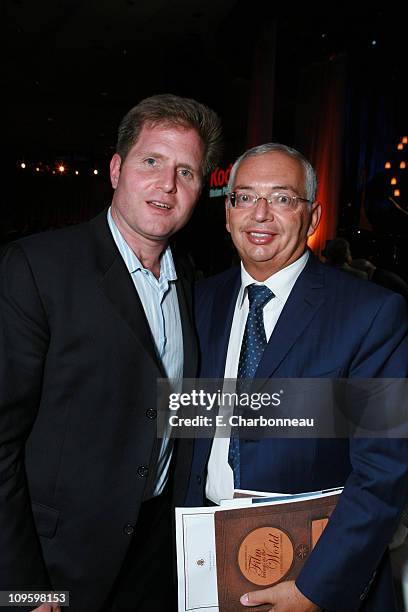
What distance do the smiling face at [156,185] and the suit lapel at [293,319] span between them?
1.44 ft

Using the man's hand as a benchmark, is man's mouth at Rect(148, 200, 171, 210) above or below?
above

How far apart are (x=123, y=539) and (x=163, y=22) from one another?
7.35m

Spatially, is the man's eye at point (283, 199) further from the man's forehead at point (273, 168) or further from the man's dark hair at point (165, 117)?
the man's dark hair at point (165, 117)

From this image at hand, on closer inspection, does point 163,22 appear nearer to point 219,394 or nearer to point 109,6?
point 109,6

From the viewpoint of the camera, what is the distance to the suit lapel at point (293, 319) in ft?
4.74

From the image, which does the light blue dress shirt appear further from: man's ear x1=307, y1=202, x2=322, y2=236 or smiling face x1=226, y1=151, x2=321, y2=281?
man's ear x1=307, y1=202, x2=322, y2=236

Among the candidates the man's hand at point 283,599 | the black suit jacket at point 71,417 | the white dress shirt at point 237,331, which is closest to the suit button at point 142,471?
the black suit jacket at point 71,417

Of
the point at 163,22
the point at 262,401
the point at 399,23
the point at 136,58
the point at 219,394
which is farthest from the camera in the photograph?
the point at 136,58

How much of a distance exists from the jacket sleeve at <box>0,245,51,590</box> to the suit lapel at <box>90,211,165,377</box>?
20cm

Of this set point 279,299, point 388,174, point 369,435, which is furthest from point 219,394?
point 388,174

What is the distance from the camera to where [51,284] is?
1340 mm

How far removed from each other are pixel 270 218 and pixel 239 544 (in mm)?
920

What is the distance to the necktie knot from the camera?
5.23ft

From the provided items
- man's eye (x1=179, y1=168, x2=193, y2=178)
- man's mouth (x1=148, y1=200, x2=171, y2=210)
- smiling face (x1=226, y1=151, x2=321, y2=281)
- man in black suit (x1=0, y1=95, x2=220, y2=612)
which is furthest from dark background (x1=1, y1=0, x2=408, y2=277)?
man in black suit (x1=0, y1=95, x2=220, y2=612)
